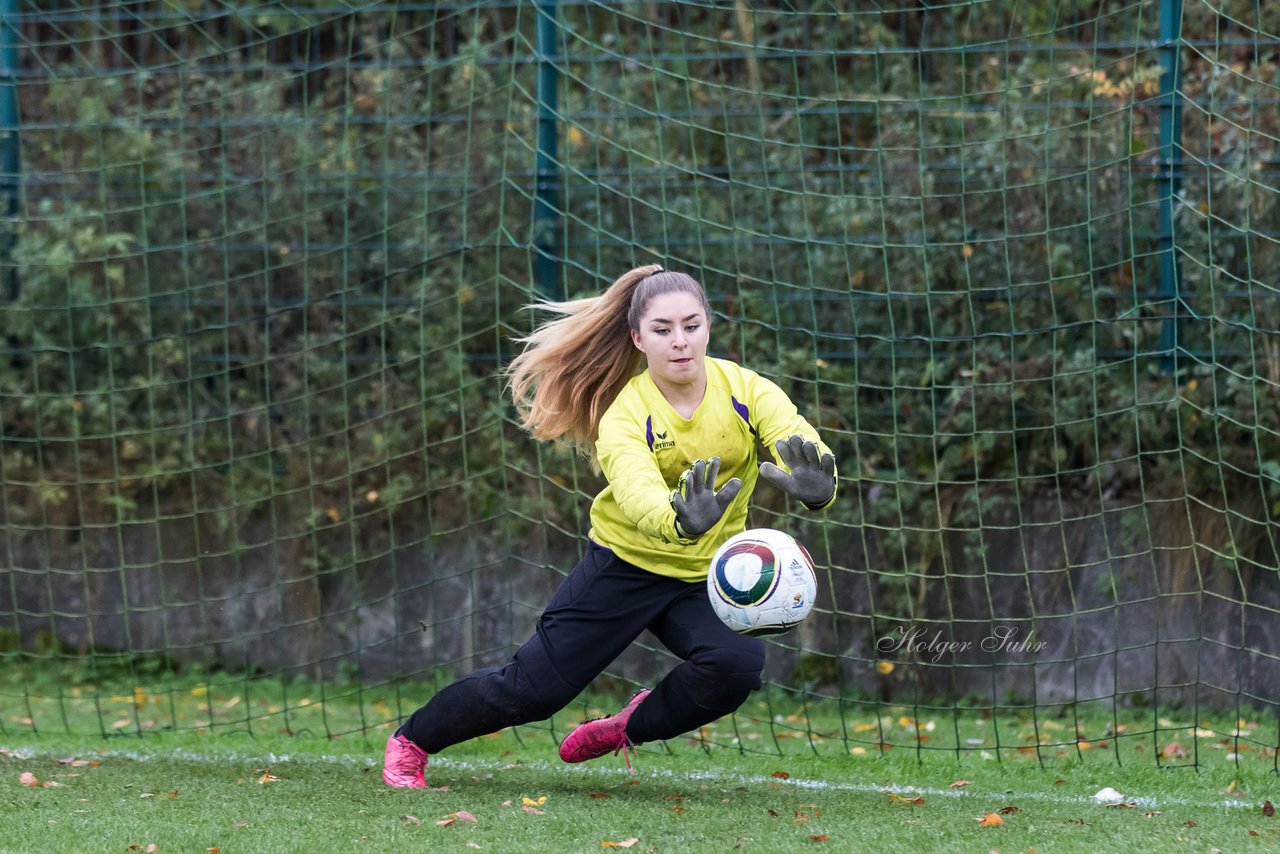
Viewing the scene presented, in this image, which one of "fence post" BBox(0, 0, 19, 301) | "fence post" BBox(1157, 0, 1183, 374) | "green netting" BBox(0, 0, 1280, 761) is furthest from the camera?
"fence post" BBox(0, 0, 19, 301)

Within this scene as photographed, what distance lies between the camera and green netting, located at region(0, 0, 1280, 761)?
607 cm

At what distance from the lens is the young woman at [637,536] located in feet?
13.4

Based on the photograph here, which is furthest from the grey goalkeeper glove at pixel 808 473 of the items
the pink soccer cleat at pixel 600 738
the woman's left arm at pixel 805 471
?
the pink soccer cleat at pixel 600 738

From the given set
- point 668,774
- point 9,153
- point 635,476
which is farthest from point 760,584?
point 9,153

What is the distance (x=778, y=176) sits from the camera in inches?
271

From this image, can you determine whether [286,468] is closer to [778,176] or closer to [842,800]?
[778,176]

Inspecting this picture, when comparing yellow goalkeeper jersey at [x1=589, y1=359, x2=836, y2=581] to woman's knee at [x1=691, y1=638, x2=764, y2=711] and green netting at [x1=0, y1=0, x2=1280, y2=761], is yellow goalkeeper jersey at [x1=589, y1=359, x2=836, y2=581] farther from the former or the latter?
green netting at [x1=0, y1=0, x2=1280, y2=761]

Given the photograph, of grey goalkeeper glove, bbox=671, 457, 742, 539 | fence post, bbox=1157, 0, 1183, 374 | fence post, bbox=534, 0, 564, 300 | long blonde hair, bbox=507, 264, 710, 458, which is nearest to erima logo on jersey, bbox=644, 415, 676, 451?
long blonde hair, bbox=507, 264, 710, 458

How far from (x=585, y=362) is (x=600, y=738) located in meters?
1.15

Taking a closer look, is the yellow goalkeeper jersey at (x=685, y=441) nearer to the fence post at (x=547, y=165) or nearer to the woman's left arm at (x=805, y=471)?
the woman's left arm at (x=805, y=471)

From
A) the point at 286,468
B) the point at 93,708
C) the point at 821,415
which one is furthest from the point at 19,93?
the point at 821,415

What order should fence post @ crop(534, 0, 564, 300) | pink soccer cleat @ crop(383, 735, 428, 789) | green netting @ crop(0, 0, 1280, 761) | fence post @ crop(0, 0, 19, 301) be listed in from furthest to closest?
fence post @ crop(0, 0, 19, 301), fence post @ crop(534, 0, 564, 300), green netting @ crop(0, 0, 1280, 761), pink soccer cleat @ crop(383, 735, 428, 789)

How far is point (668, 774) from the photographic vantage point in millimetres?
4816

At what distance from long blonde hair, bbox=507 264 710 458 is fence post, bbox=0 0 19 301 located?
3851 millimetres
